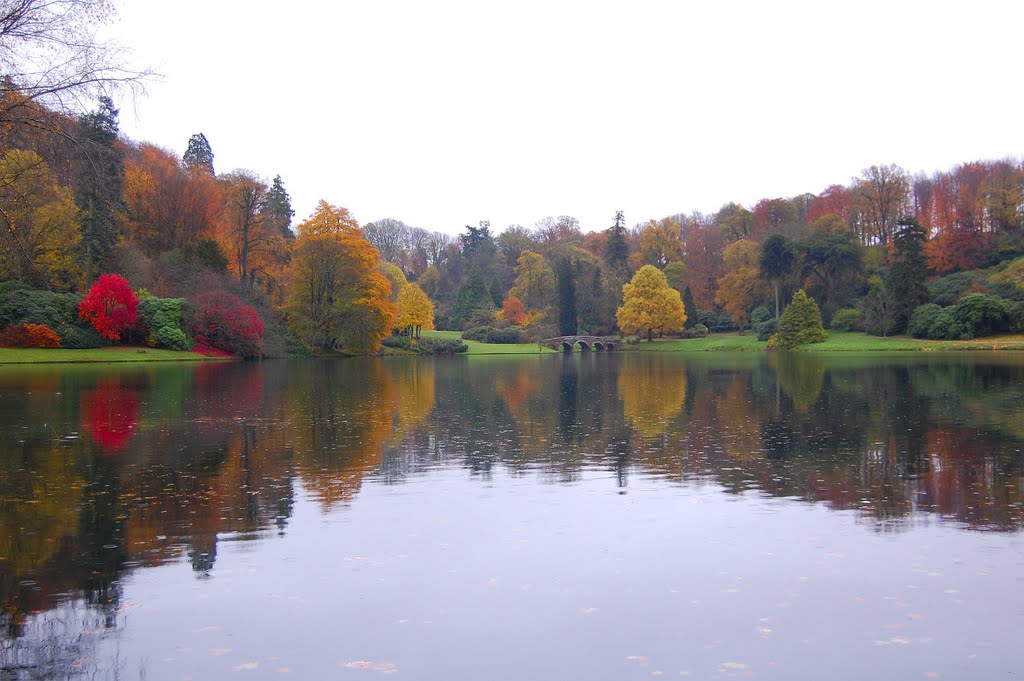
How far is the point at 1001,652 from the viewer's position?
6.18m

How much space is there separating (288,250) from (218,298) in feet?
62.4

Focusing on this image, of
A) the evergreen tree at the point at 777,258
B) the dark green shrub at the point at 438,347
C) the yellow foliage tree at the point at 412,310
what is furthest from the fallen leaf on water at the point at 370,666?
the evergreen tree at the point at 777,258

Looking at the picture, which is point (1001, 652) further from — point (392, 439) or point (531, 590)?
point (392, 439)

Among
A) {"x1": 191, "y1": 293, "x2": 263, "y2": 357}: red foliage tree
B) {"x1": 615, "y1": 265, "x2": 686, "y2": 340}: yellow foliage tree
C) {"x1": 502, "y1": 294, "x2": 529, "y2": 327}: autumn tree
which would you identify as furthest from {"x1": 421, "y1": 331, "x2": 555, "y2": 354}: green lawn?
{"x1": 191, "y1": 293, "x2": 263, "y2": 357}: red foliage tree

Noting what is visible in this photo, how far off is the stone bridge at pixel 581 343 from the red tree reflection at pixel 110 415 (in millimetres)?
56707

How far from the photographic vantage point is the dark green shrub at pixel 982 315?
69.2 metres

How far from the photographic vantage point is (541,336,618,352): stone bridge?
279 feet

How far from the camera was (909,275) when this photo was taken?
76.2 metres

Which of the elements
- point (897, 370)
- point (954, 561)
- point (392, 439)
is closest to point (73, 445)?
point (392, 439)

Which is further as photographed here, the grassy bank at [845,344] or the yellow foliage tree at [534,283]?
the yellow foliage tree at [534,283]

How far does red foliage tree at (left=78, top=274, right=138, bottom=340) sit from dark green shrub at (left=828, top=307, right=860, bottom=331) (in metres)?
65.8

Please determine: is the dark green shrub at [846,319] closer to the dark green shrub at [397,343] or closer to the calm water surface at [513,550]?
the dark green shrub at [397,343]

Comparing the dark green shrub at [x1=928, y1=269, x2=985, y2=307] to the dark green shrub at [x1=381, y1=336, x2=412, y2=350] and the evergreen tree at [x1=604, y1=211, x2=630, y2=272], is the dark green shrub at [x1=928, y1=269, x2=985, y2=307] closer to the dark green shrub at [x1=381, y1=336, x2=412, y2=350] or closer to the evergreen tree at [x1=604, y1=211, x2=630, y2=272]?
the evergreen tree at [x1=604, y1=211, x2=630, y2=272]

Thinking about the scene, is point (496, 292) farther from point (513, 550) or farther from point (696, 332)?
point (513, 550)
